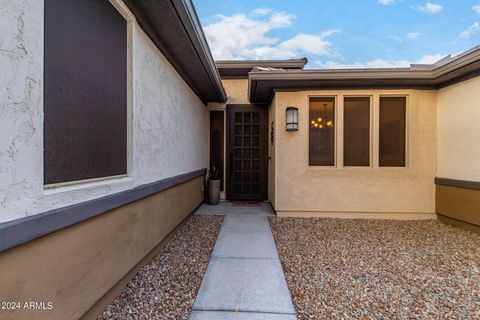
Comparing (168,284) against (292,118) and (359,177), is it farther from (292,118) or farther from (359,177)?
(359,177)

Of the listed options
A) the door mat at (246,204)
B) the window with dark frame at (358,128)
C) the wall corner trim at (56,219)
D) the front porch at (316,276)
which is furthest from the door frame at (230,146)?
the wall corner trim at (56,219)

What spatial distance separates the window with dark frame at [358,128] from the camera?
4.60 m

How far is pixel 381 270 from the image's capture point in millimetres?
2557

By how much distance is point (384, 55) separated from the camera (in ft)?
35.5

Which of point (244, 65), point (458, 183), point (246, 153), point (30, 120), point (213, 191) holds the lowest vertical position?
point (213, 191)

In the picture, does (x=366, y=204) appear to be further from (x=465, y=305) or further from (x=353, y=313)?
(x=353, y=313)

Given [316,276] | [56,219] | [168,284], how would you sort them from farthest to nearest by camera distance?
[316,276]
[168,284]
[56,219]

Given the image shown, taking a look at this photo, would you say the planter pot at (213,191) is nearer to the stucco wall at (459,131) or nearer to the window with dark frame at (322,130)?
the window with dark frame at (322,130)

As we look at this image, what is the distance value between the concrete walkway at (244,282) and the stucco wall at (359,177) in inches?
53.0

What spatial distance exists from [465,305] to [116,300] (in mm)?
3183

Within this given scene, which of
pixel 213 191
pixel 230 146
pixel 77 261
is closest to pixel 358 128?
pixel 230 146

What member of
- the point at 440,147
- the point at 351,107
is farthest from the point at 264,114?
the point at 440,147

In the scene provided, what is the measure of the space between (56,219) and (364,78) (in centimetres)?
492

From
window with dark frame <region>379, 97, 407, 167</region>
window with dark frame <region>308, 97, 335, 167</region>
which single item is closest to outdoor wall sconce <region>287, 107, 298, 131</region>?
window with dark frame <region>308, 97, 335, 167</region>
